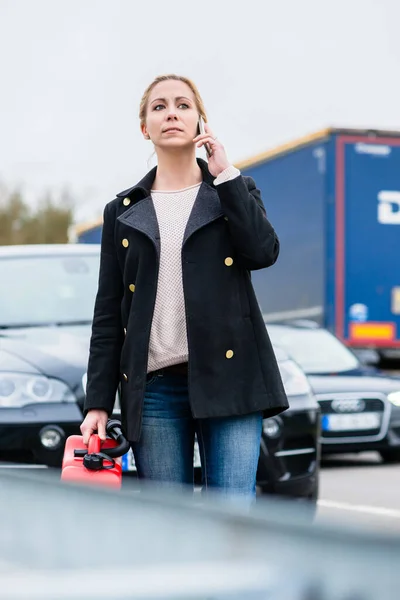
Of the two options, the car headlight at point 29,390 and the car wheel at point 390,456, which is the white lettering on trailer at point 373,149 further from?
the car headlight at point 29,390

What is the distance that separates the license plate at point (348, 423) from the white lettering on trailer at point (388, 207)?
16.9 feet

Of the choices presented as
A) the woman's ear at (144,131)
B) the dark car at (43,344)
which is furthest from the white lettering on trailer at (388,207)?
the woman's ear at (144,131)

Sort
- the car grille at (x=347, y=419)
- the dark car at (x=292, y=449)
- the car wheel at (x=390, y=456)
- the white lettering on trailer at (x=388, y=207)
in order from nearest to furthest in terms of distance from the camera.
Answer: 1. the dark car at (x=292, y=449)
2. the car grille at (x=347, y=419)
3. the car wheel at (x=390, y=456)
4. the white lettering on trailer at (x=388, y=207)

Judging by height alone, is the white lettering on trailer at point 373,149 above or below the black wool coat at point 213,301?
above

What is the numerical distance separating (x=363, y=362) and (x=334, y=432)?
176 cm

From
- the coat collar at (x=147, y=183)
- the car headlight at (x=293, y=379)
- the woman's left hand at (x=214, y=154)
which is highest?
the woman's left hand at (x=214, y=154)

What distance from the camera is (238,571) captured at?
72 cm

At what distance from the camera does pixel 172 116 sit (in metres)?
2.81

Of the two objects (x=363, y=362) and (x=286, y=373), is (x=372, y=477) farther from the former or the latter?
(x=286, y=373)

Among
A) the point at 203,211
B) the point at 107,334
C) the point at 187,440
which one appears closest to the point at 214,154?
the point at 203,211

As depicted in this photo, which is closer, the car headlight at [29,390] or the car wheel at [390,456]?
the car headlight at [29,390]

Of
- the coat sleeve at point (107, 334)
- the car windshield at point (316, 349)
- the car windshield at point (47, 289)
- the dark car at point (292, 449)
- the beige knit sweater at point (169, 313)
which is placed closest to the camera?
the beige knit sweater at point (169, 313)

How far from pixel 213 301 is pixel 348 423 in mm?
7112

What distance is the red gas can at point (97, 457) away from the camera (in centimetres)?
267
